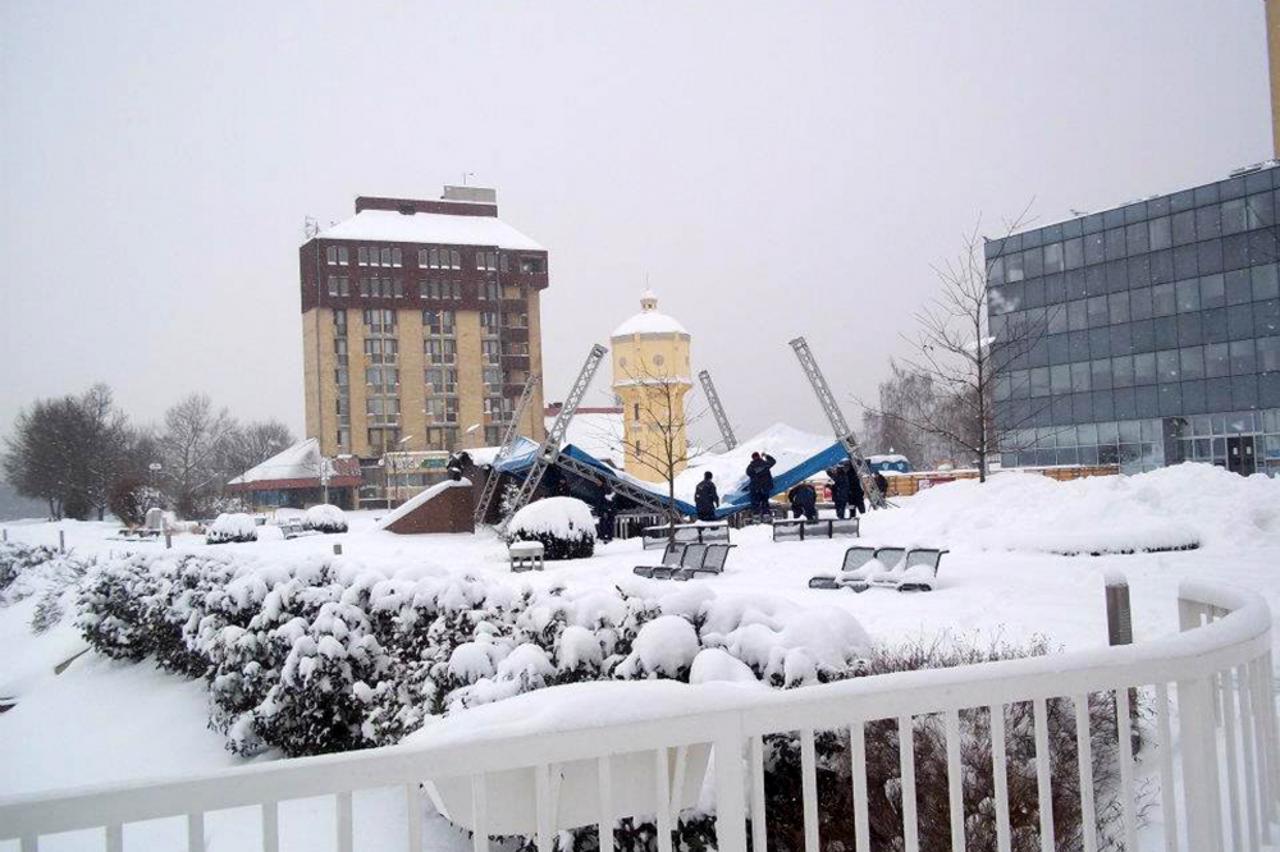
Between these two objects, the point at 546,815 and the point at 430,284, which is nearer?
the point at 546,815

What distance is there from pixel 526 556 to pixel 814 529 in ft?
19.0

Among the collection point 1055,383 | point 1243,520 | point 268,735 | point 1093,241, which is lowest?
point 268,735

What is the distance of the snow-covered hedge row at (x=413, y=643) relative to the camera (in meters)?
5.46

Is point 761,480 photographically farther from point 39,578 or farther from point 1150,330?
point 1150,330

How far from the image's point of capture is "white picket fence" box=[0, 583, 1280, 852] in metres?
2.09

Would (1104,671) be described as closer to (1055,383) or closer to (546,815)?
(546,815)

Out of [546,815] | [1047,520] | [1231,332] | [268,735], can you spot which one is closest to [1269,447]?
[1231,332]

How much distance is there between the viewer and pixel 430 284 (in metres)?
70.0

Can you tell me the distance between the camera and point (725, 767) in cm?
255

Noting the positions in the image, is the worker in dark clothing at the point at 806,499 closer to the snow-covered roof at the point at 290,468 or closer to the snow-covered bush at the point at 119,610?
the snow-covered bush at the point at 119,610

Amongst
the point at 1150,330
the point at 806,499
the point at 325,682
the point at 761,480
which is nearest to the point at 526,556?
the point at 806,499

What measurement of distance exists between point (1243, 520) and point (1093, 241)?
41371mm

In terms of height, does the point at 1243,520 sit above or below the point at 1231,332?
below

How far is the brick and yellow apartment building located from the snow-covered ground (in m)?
50.9
